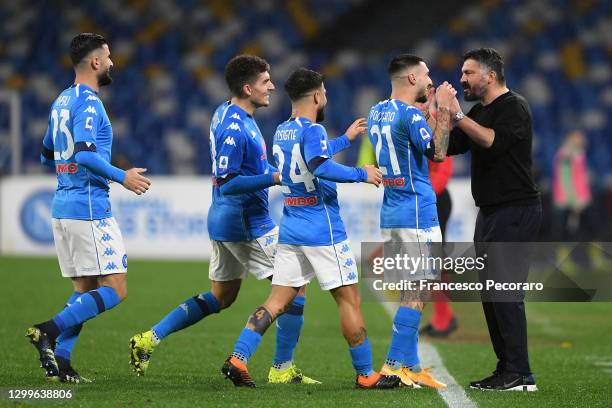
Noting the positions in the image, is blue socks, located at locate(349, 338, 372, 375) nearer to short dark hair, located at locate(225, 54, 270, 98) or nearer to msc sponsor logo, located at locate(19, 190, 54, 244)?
short dark hair, located at locate(225, 54, 270, 98)

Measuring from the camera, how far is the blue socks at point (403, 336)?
693 cm

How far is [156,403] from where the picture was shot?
6152 mm

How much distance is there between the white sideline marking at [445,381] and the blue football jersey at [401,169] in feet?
3.57

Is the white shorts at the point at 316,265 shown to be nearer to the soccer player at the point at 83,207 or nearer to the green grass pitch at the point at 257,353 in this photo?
the green grass pitch at the point at 257,353

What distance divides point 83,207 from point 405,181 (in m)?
2.09

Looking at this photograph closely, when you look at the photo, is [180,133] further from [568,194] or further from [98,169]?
[98,169]

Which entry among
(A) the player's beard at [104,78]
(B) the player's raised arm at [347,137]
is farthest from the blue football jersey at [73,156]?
(B) the player's raised arm at [347,137]

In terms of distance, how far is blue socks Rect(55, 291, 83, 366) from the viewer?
7047 mm

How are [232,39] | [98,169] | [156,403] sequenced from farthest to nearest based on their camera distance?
1. [232,39]
2. [98,169]
3. [156,403]

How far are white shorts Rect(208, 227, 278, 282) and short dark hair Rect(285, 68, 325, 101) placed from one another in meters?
1.07

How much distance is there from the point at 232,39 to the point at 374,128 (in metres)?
18.1

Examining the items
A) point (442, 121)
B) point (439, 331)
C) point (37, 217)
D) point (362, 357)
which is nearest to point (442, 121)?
point (442, 121)

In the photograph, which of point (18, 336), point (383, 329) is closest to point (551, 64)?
point (383, 329)

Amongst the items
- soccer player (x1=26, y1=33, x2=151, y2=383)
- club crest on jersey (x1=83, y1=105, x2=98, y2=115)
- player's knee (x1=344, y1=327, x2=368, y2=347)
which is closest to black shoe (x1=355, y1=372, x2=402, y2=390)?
player's knee (x1=344, y1=327, x2=368, y2=347)
